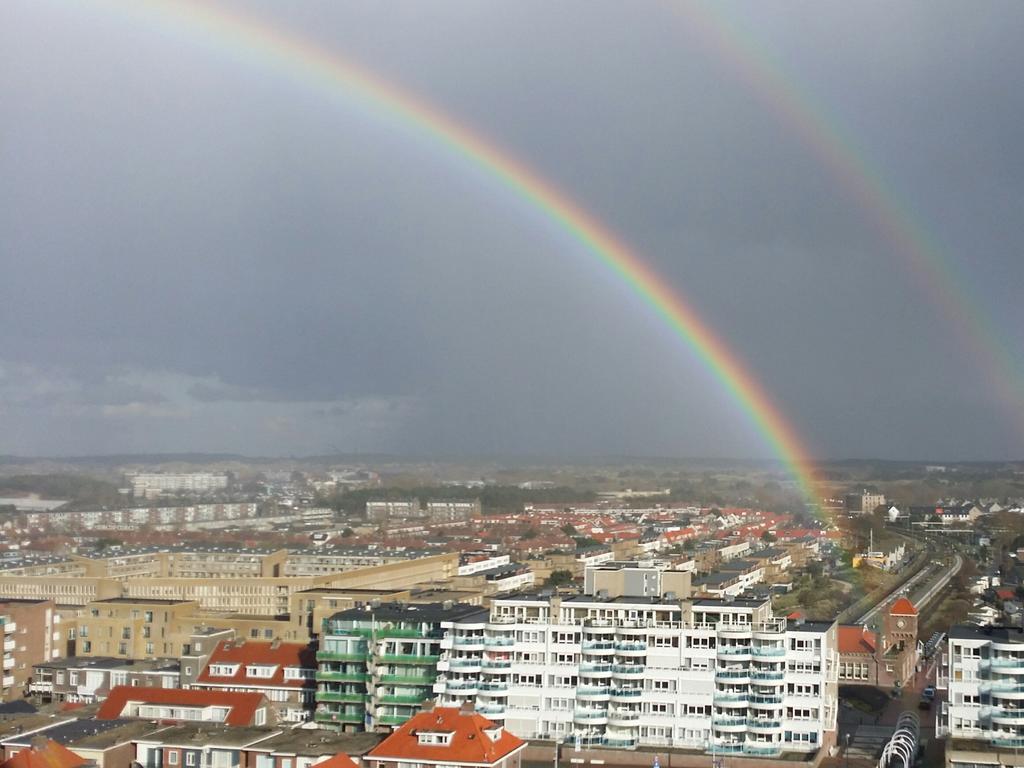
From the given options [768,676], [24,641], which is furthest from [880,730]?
[24,641]

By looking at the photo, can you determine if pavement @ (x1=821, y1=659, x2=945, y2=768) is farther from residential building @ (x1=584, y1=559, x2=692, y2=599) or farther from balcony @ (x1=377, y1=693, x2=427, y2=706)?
balcony @ (x1=377, y1=693, x2=427, y2=706)

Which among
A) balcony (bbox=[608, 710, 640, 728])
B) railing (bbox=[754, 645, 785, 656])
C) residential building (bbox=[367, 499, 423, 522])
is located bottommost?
residential building (bbox=[367, 499, 423, 522])


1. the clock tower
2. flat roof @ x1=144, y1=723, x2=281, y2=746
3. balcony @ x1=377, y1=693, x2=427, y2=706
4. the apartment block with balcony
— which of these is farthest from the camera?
the clock tower

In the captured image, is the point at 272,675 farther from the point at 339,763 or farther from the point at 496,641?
the point at 339,763

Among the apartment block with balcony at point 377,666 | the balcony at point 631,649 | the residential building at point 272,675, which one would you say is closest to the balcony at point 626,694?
the balcony at point 631,649

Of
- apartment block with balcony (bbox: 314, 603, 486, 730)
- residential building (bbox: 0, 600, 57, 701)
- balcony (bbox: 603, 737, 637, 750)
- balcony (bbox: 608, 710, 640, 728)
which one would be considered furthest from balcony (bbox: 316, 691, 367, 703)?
residential building (bbox: 0, 600, 57, 701)

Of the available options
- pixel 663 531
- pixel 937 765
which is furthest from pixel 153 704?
pixel 663 531
